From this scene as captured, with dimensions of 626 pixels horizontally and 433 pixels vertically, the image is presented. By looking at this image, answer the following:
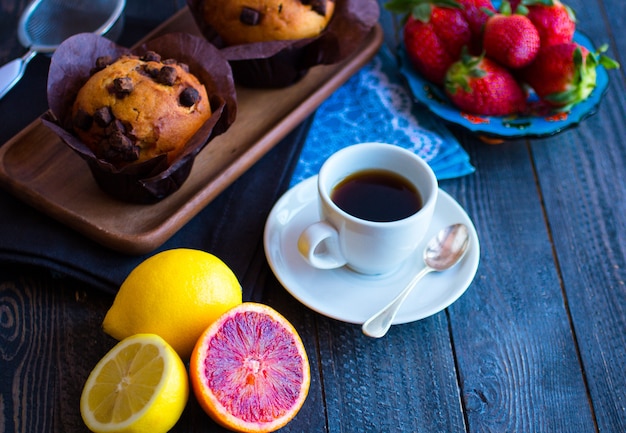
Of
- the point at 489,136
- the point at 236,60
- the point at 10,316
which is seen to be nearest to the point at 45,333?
the point at 10,316

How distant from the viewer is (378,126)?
1.70 m

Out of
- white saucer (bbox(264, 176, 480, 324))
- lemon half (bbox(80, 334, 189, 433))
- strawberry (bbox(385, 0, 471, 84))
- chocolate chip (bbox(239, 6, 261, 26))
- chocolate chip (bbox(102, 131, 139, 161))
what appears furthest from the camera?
strawberry (bbox(385, 0, 471, 84))

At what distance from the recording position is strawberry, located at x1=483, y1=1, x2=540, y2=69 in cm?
160

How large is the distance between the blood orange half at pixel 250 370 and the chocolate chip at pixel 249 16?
0.81 m

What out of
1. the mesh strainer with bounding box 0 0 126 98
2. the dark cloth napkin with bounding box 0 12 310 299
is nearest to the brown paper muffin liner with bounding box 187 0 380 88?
the dark cloth napkin with bounding box 0 12 310 299

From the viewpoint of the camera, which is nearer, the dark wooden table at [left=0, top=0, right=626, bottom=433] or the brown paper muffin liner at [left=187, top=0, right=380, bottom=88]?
the dark wooden table at [left=0, top=0, right=626, bottom=433]

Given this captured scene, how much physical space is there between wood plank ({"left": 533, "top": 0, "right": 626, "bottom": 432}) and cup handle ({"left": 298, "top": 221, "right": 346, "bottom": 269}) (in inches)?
20.2

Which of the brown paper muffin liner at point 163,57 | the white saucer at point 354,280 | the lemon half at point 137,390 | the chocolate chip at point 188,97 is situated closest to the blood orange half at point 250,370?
the lemon half at point 137,390

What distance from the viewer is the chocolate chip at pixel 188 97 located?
1373 mm

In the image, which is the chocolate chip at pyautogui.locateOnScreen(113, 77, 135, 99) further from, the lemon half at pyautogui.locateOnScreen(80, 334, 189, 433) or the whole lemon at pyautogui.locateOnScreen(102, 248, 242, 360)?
the lemon half at pyautogui.locateOnScreen(80, 334, 189, 433)

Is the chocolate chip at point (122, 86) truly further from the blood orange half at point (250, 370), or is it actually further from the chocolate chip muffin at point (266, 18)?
the blood orange half at point (250, 370)

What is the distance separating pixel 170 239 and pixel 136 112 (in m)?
0.28

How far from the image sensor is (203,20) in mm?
1683

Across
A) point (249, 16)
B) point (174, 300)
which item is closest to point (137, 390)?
point (174, 300)
